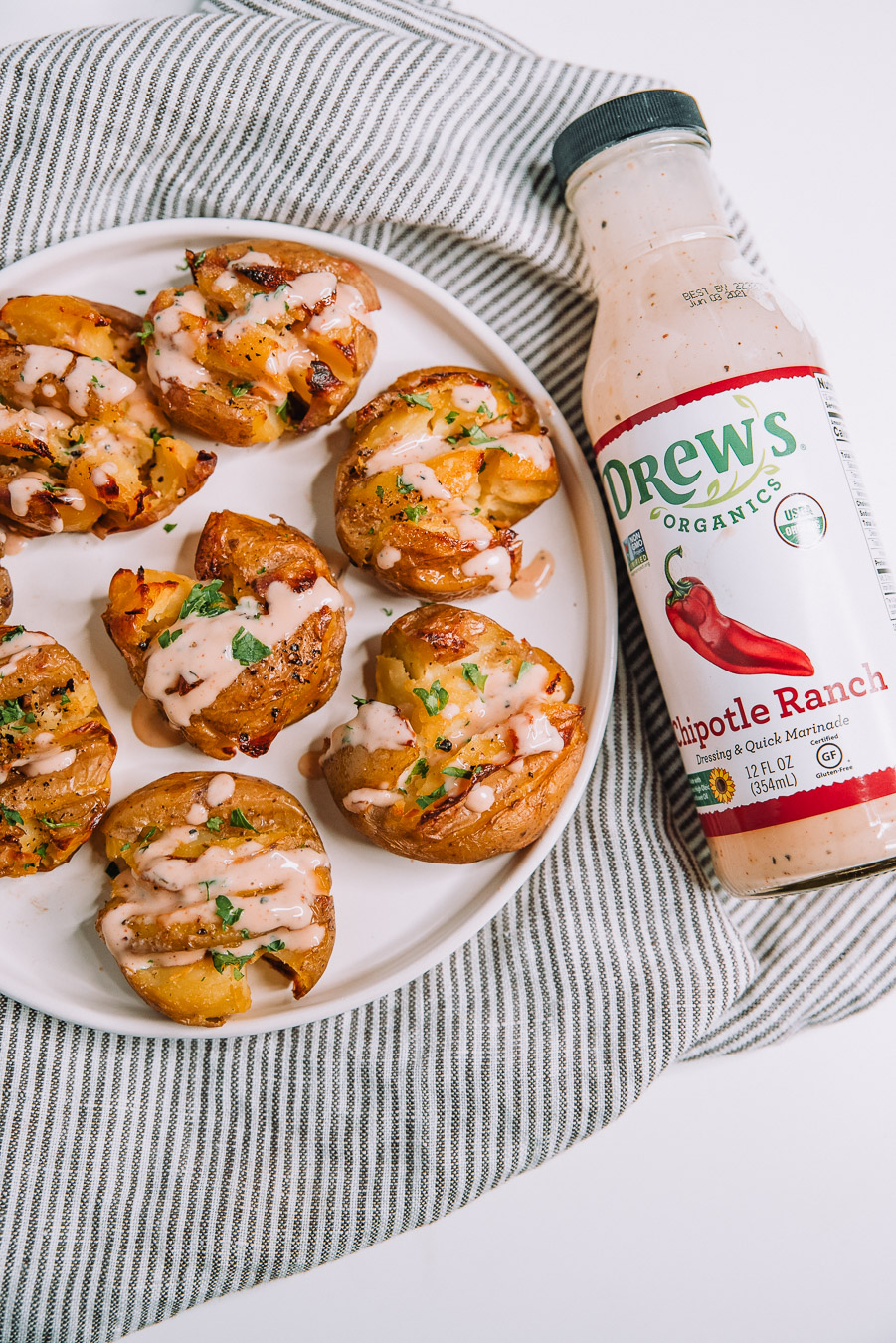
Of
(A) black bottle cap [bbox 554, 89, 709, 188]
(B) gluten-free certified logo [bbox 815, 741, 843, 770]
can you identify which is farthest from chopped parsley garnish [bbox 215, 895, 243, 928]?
(A) black bottle cap [bbox 554, 89, 709, 188]

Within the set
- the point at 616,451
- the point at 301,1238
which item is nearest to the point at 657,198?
A: the point at 616,451

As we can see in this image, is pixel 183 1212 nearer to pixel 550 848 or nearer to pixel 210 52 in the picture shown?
pixel 550 848

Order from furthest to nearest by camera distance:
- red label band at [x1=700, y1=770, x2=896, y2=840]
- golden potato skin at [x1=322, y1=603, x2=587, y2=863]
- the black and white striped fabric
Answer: the black and white striped fabric, golden potato skin at [x1=322, y1=603, x2=587, y2=863], red label band at [x1=700, y1=770, x2=896, y2=840]

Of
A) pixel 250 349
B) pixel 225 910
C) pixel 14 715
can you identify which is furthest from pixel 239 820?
pixel 250 349

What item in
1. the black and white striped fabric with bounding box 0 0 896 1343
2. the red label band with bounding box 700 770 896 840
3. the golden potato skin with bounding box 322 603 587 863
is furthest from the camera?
the black and white striped fabric with bounding box 0 0 896 1343

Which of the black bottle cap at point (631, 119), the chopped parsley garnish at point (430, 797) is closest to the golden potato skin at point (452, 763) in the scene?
the chopped parsley garnish at point (430, 797)

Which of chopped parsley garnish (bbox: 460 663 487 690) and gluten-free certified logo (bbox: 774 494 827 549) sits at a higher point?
gluten-free certified logo (bbox: 774 494 827 549)

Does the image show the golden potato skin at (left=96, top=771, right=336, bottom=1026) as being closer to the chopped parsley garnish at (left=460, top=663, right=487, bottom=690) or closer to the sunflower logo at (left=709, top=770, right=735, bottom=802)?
the chopped parsley garnish at (left=460, top=663, right=487, bottom=690)

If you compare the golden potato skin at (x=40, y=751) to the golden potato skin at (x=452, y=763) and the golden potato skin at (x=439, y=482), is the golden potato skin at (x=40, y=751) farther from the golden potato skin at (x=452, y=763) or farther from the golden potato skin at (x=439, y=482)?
the golden potato skin at (x=439, y=482)
